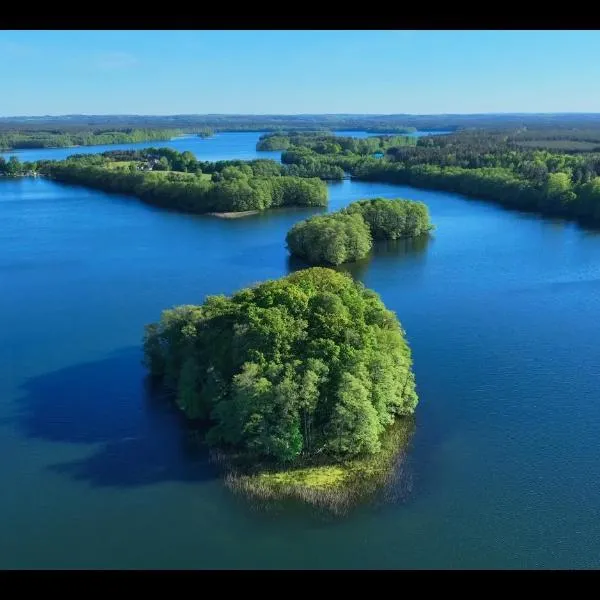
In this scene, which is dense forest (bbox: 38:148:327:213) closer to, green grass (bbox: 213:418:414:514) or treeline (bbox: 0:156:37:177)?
treeline (bbox: 0:156:37:177)

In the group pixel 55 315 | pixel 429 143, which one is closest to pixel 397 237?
pixel 55 315

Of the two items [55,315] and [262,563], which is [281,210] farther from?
[262,563]

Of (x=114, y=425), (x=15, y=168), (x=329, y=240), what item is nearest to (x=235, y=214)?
(x=329, y=240)

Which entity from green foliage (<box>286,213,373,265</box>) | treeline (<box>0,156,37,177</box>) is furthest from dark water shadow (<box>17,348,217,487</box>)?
treeline (<box>0,156,37,177</box>)

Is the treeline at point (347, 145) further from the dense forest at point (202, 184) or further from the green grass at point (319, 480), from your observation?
the green grass at point (319, 480)

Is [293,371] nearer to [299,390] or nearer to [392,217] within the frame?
[299,390]

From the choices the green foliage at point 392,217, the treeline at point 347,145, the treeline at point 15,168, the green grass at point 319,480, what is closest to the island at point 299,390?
the green grass at point 319,480
